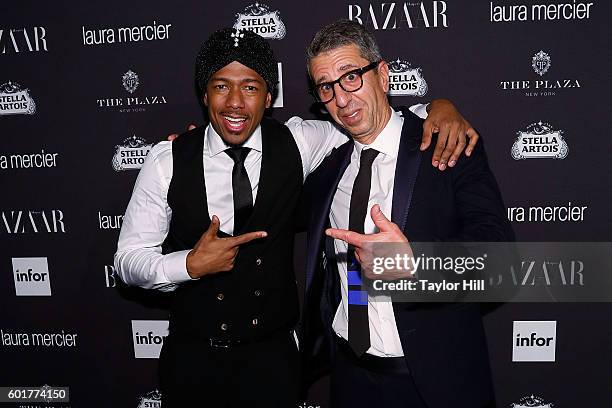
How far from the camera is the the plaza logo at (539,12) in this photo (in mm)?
2156

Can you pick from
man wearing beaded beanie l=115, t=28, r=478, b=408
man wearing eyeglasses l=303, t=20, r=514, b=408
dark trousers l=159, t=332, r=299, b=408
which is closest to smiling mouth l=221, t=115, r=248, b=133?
man wearing beaded beanie l=115, t=28, r=478, b=408

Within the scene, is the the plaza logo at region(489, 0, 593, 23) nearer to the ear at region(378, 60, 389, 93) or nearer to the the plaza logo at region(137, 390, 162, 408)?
the ear at region(378, 60, 389, 93)

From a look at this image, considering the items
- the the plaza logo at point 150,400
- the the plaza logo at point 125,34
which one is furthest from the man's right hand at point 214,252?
the the plaza logo at point 150,400

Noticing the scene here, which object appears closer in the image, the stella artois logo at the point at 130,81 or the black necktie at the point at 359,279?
the black necktie at the point at 359,279

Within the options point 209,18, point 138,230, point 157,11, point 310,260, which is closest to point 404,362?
point 310,260

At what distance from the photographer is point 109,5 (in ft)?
7.64

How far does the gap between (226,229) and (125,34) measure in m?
1.07

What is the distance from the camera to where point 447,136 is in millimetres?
1672

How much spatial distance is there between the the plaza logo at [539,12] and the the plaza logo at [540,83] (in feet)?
0.47

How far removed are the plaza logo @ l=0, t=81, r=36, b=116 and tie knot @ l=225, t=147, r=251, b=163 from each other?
116 centimetres

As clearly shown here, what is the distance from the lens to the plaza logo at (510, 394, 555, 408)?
2469 mm

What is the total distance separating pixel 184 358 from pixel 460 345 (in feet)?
2.99

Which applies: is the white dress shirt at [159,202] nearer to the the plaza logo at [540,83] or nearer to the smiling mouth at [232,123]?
the smiling mouth at [232,123]

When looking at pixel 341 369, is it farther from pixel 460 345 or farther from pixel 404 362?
pixel 460 345
